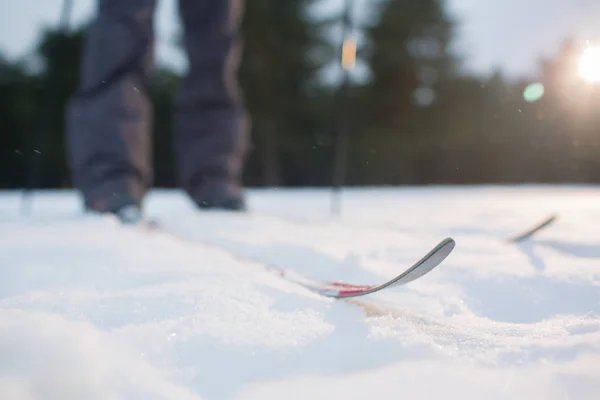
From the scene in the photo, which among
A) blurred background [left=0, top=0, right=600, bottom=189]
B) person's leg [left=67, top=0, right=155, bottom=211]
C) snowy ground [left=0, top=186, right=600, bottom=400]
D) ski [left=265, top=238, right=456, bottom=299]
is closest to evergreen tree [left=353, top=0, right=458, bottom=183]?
blurred background [left=0, top=0, right=600, bottom=189]

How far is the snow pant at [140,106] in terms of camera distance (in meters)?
1.67

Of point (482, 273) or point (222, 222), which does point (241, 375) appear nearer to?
point (482, 273)

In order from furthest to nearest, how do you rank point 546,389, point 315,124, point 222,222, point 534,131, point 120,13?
1. point 315,124
2. point 534,131
3. point 120,13
4. point 222,222
5. point 546,389

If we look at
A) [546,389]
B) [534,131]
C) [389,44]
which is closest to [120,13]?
[546,389]

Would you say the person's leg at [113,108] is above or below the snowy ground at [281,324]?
above

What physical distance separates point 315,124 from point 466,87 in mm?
3568

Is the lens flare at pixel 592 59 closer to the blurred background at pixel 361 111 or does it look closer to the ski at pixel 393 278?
the ski at pixel 393 278

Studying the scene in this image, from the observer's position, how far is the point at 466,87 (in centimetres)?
1198

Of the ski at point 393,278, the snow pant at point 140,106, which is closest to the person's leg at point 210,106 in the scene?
the snow pant at point 140,106

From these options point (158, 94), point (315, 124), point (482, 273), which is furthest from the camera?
point (315, 124)

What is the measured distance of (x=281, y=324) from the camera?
1.94 feet

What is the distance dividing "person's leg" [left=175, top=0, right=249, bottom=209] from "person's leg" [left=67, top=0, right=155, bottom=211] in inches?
10.6

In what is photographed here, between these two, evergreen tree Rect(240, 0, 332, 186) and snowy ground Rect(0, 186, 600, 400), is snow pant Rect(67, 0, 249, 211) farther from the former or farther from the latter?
evergreen tree Rect(240, 0, 332, 186)

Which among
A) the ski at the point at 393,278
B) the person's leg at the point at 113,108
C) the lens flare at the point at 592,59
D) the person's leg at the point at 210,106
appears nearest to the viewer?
the ski at the point at 393,278
